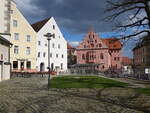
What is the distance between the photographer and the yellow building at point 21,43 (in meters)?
50.7

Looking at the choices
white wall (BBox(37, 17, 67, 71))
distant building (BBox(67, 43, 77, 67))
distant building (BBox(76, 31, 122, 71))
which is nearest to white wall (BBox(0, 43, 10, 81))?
white wall (BBox(37, 17, 67, 71))

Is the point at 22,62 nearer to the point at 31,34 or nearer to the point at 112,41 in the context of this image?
the point at 31,34

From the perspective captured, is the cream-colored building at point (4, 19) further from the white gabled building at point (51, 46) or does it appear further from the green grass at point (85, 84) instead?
the white gabled building at point (51, 46)

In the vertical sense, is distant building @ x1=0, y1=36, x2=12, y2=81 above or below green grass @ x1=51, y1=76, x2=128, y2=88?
Answer: above

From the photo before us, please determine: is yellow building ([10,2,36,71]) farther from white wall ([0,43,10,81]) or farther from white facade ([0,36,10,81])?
white facade ([0,36,10,81])

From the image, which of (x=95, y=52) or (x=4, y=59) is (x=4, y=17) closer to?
(x=4, y=59)

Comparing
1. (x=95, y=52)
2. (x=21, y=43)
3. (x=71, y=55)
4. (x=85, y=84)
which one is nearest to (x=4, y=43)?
(x=85, y=84)

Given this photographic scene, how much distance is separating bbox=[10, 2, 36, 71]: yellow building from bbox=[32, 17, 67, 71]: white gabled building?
3729 mm

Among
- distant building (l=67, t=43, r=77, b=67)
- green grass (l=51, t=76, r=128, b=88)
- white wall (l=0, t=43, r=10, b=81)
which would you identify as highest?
distant building (l=67, t=43, r=77, b=67)

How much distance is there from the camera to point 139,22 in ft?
54.2

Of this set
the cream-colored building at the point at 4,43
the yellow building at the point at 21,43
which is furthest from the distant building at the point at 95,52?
the cream-colored building at the point at 4,43

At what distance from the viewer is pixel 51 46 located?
200ft

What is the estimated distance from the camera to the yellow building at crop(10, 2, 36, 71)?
50.7m

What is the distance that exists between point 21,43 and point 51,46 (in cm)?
1071
